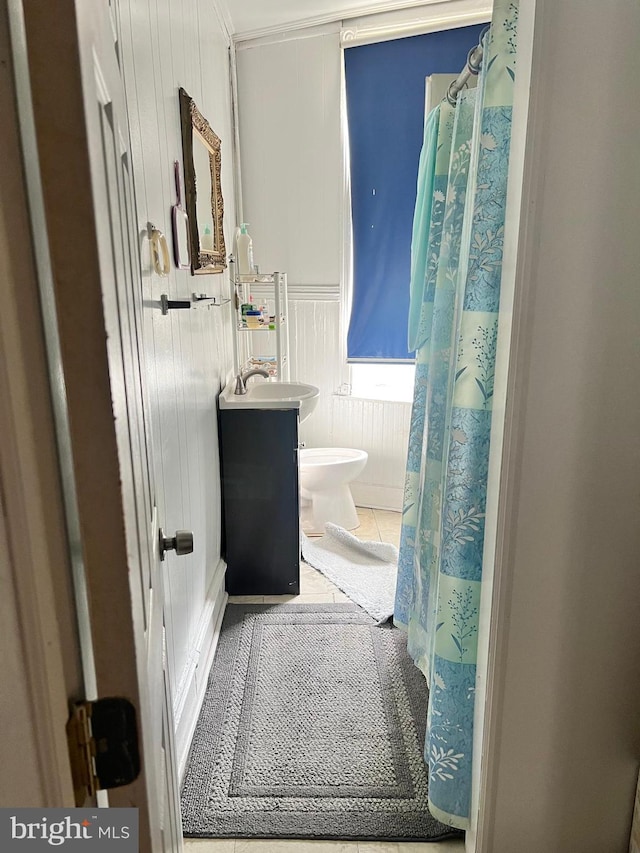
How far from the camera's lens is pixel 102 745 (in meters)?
0.52

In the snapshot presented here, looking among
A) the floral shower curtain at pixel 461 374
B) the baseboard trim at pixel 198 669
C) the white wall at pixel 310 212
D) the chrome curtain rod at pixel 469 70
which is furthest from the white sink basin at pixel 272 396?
the chrome curtain rod at pixel 469 70

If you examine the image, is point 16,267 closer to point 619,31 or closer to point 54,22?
point 54,22

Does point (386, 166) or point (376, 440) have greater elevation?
point (386, 166)

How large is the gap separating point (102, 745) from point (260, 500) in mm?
2026

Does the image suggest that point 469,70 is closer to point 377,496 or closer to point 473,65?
point 473,65

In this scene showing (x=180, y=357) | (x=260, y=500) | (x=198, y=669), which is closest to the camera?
(x=180, y=357)

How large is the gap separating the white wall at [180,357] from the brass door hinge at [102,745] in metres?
0.76

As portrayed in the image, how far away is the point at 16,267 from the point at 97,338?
7 centimetres

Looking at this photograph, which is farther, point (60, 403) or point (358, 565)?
point (358, 565)

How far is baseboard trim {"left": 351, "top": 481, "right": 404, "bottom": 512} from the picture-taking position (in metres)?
3.62

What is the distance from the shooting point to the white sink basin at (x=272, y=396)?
246 centimetres

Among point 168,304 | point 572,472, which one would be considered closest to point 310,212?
point 168,304

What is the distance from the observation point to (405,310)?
341cm

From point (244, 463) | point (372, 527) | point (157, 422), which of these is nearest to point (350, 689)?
point (244, 463)
